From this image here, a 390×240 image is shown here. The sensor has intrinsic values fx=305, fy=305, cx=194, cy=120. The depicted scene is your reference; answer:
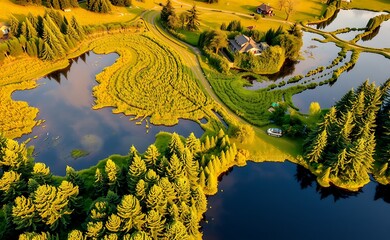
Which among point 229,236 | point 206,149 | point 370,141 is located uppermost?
point 370,141

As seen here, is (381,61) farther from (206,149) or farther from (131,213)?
(131,213)

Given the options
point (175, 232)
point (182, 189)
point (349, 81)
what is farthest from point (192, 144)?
point (349, 81)

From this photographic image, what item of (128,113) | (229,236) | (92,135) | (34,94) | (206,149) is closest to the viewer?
(229,236)

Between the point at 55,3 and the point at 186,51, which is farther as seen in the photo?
the point at 55,3

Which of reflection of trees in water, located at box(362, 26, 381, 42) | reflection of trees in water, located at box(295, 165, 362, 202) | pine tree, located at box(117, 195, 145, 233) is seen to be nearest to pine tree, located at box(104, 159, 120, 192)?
pine tree, located at box(117, 195, 145, 233)

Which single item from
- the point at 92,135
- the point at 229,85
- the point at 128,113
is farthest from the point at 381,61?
the point at 92,135

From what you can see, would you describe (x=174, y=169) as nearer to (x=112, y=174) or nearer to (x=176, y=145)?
(x=176, y=145)
